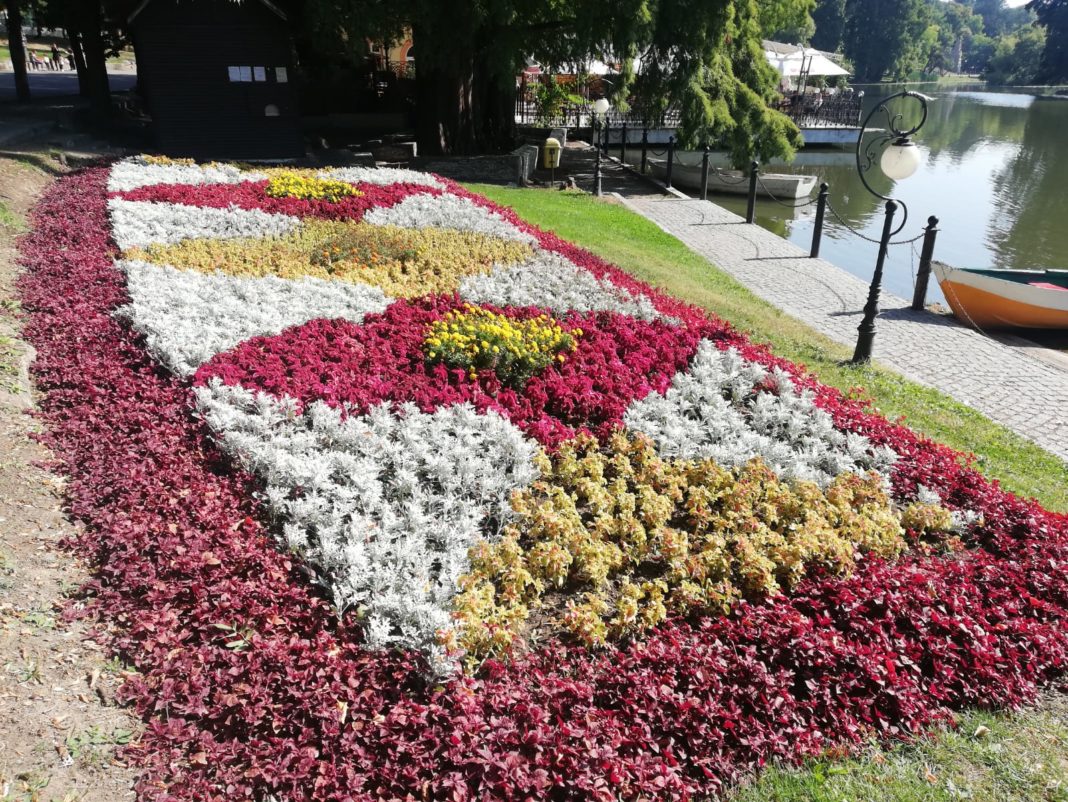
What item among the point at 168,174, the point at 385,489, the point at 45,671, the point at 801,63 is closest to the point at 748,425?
the point at 385,489

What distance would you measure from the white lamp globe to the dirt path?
29.3ft

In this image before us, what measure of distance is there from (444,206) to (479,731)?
11.1 m

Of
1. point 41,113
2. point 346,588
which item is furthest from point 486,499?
point 41,113

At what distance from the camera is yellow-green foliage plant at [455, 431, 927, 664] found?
420 cm

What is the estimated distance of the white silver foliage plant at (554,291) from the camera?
8625mm

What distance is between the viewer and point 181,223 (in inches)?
435

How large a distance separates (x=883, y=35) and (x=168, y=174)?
10945 cm

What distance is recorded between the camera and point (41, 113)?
75.3ft

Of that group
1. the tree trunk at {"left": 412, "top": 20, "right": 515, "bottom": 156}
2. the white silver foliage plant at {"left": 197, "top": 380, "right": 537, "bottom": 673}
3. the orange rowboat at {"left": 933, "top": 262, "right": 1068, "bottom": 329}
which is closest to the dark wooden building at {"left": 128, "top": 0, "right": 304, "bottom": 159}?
the tree trunk at {"left": 412, "top": 20, "right": 515, "bottom": 156}

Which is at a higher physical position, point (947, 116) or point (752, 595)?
point (947, 116)

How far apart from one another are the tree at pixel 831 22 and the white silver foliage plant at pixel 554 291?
109 metres

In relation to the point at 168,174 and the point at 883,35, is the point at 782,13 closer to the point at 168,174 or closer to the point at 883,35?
the point at 168,174

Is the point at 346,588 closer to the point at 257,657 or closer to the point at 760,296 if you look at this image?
the point at 257,657

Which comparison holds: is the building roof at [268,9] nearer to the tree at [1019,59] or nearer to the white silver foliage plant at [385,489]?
the white silver foliage plant at [385,489]
